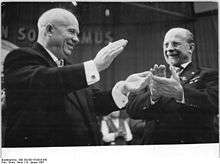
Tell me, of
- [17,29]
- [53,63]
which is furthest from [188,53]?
[17,29]

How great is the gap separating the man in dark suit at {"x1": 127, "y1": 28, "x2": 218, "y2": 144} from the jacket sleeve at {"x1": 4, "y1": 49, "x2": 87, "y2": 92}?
61cm

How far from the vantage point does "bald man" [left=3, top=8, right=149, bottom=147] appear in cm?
376

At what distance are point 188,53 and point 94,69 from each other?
3.12 feet

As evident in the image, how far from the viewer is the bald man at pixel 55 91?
3760 mm

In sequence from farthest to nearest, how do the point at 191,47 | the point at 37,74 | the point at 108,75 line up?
1. the point at 191,47
2. the point at 108,75
3. the point at 37,74

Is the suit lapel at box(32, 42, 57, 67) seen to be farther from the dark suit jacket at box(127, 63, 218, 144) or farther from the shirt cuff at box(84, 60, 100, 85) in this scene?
the dark suit jacket at box(127, 63, 218, 144)

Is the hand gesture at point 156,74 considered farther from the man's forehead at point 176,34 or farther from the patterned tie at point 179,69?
the man's forehead at point 176,34

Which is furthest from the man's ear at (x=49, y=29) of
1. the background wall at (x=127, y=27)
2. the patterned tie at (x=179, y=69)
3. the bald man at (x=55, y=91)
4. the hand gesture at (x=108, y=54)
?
the patterned tie at (x=179, y=69)

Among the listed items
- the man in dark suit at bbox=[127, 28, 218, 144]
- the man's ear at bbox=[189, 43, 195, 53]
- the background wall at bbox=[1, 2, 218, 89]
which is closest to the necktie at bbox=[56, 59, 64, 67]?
the background wall at bbox=[1, 2, 218, 89]

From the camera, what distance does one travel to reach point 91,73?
12.6 ft

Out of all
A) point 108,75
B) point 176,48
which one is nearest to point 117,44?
point 108,75

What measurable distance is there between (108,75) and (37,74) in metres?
0.68

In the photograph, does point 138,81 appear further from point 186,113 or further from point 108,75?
point 186,113

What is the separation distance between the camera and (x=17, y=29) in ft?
12.5
